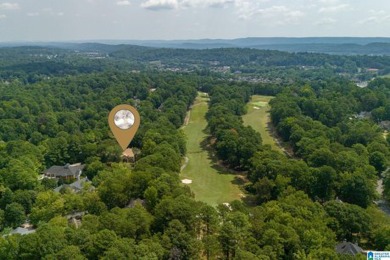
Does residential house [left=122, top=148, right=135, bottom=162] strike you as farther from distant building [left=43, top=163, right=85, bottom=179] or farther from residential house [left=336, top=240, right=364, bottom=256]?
residential house [left=336, top=240, right=364, bottom=256]

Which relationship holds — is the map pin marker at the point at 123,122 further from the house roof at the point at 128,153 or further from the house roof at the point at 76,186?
the house roof at the point at 128,153

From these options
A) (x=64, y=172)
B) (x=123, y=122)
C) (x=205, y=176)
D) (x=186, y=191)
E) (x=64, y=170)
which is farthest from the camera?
(x=205, y=176)

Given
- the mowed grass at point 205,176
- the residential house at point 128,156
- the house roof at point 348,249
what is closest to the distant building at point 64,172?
the residential house at point 128,156

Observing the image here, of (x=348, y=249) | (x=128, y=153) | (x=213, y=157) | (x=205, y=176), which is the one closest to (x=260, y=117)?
(x=213, y=157)

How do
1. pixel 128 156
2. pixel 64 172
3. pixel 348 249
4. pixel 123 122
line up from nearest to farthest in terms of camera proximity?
pixel 348 249
pixel 123 122
pixel 64 172
pixel 128 156

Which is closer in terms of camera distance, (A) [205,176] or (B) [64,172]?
(B) [64,172]

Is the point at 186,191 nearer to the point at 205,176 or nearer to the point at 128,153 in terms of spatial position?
the point at 205,176
